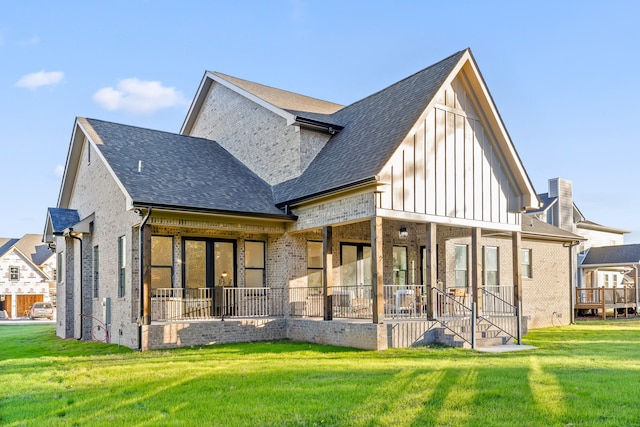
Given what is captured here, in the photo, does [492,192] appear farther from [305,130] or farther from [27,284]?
[27,284]

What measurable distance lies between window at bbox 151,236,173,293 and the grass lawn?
3.10 meters

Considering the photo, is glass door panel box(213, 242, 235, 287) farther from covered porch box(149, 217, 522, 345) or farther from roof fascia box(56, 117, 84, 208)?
roof fascia box(56, 117, 84, 208)

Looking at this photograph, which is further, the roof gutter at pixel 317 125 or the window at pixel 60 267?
the window at pixel 60 267

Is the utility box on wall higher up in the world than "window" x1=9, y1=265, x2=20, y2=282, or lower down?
higher up

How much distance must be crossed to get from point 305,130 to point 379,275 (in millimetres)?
6336

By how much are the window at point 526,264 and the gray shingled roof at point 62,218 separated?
1715cm

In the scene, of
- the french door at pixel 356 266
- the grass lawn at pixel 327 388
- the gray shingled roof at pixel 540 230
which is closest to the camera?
the grass lawn at pixel 327 388

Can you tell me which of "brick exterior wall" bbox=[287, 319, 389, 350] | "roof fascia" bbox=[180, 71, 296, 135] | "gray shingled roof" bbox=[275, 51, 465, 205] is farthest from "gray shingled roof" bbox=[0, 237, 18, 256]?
"brick exterior wall" bbox=[287, 319, 389, 350]

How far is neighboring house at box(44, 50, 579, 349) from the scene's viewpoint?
14.2 metres

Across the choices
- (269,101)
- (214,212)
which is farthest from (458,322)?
(269,101)

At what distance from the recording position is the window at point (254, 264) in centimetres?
1719

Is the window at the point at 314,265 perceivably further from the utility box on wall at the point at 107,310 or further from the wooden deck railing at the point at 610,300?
the wooden deck railing at the point at 610,300

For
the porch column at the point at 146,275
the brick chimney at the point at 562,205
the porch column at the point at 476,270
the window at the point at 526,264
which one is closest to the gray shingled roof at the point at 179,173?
the porch column at the point at 146,275

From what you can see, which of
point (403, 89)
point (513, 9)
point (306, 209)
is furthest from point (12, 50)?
point (513, 9)
